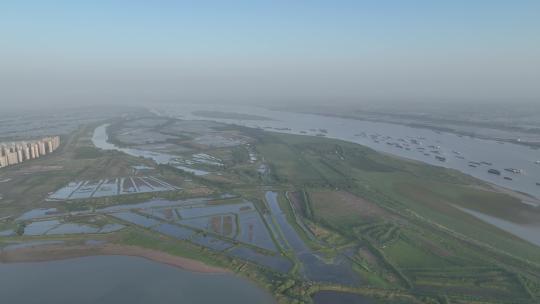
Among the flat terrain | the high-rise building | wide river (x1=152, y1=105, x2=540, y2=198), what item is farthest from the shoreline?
wide river (x1=152, y1=105, x2=540, y2=198)

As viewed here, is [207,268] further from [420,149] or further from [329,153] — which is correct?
[420,149]

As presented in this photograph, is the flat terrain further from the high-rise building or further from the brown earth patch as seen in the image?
the high-rise building

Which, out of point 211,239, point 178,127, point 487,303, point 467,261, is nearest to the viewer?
point 487,303

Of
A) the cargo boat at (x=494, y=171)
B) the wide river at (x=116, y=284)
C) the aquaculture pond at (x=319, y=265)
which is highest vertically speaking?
the cargo boat at (x=494, y=171)

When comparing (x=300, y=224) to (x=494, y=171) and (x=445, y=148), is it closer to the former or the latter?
(x=494, y=171)

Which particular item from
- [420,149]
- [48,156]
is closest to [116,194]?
[48,156]

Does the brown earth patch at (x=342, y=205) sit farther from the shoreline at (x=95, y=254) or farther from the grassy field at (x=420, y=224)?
the shoreline at (x=95, y=254)

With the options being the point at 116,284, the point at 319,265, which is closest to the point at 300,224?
the point at 319,265

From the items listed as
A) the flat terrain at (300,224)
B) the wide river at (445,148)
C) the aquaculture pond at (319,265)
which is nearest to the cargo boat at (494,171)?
the wide river at (445,148)
